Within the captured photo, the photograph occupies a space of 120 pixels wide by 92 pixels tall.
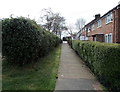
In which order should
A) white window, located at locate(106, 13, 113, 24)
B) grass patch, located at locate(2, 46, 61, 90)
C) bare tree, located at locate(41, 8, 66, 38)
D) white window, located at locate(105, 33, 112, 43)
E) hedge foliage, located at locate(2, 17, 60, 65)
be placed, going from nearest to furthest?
1. grass patch, located at locate(2, 46, 61, 90)
2. hedge foliage, located at locate(2, 17, 60, 65)
3. white window, located at locate(106, 13, 113, 24)
4. white window, located at locate(105, 33, 112, 43)
5. bare tree, located at locate(41, 8, 66, 38)

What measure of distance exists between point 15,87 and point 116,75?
136 inches

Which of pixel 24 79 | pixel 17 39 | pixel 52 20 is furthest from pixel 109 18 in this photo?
pixel 52 20

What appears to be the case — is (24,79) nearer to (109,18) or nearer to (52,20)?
(109,18)

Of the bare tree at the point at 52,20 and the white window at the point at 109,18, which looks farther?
the bare tree at the point at 52,20

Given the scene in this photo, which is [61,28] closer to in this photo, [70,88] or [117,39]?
[117,39]

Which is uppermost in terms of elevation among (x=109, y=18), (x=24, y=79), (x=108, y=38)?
(x=109, y=18)

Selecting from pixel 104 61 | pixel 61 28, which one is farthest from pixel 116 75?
pixel 61 28

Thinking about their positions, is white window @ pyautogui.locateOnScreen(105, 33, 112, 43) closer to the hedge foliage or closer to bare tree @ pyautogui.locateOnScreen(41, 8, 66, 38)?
the hedge foliage

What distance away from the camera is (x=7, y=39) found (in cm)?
784

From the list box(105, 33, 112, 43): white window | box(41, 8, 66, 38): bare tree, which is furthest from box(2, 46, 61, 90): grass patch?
box(41, 8, 66, 38): bare tree

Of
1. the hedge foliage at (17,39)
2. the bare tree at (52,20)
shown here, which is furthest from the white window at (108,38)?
the bare tree at (52,20)

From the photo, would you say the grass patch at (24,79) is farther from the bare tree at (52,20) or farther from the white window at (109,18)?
the bare tree at (52,20)

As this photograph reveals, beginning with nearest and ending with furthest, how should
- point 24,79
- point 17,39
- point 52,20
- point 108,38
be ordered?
point 24,79 → point 17,39 → point 108,38 → point 52,20

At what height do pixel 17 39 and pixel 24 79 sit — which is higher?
pixel 17 39
